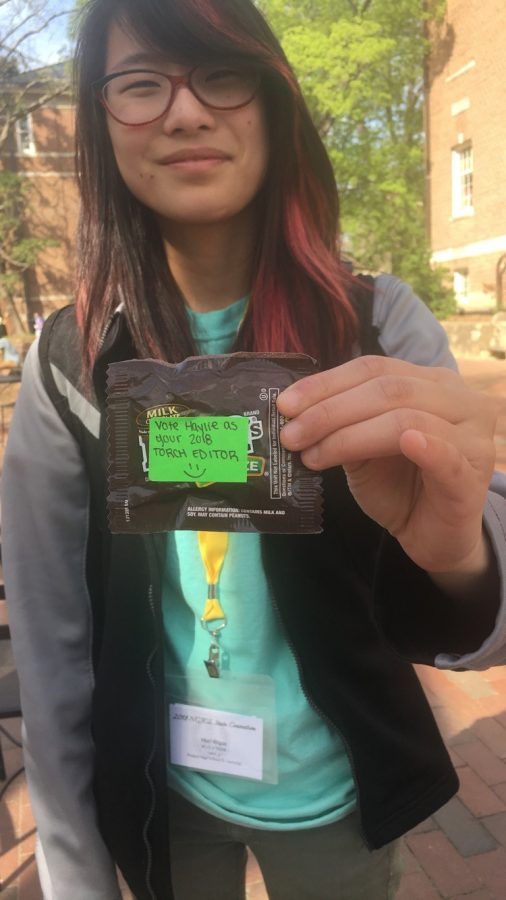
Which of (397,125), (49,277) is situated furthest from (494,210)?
(49,277)

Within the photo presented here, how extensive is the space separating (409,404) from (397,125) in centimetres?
2866

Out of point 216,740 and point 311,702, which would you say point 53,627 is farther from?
point 311,702

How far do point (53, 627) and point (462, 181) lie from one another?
73.2 feet

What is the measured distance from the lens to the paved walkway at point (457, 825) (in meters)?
2.26

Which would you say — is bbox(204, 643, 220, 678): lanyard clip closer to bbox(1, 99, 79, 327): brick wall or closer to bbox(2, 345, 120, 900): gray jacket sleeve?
bbox(2, 345, 120, 900): gray jacket sleeve

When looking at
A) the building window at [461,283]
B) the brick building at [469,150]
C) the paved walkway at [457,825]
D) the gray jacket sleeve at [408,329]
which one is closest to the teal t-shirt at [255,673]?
the gray jacket sleeve at [408,329]

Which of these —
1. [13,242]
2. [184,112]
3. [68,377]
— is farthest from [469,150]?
[68,377]

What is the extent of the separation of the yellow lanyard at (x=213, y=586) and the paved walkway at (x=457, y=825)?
58.7 inches

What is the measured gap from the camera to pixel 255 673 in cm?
119

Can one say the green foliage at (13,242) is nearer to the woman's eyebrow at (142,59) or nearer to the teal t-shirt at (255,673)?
the woman's eyebrow at (142,59)

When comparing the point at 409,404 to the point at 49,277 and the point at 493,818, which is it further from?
the point at 49,277

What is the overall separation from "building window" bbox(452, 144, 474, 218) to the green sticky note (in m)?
21.4

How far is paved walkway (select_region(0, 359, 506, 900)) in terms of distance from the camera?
7.40 ft

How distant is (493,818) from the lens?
2480 millimetres
